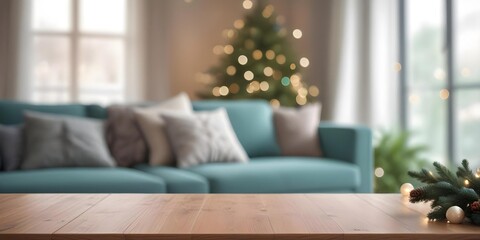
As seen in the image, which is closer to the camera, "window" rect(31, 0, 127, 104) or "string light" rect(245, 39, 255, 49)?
"string light" rect(245, 39, 255, 49)

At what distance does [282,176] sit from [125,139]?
940 millimetres

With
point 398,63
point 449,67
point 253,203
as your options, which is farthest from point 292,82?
point 253,203

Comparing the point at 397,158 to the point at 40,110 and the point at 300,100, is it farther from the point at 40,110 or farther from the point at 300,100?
the point at 40,110

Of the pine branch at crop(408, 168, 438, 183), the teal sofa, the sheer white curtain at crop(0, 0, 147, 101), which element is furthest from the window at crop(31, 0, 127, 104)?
the pine branch at crop(408, 168, 438, 183)

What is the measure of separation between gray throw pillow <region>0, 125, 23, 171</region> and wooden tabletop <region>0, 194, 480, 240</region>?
1.16 metres

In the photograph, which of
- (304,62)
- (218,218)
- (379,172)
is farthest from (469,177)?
(304,62)

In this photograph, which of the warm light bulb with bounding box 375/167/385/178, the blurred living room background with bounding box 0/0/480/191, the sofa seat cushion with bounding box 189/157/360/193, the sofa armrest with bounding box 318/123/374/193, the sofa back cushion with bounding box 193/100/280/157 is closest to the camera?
the sofa seat cushion with bounding box 189/157/360/193

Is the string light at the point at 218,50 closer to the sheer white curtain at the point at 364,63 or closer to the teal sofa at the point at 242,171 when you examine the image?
the sheer white curtain at the point at 364,63

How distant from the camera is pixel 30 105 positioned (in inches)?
131

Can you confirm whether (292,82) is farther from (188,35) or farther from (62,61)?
(62,61)

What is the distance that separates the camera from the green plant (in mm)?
4684

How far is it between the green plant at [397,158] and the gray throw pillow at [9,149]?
2795mm

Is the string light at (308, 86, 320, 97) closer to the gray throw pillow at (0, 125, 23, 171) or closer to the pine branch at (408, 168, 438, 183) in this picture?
the gray throw pillow at (0, 125, 23, 171)

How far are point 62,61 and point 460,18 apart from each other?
12.0 ft
